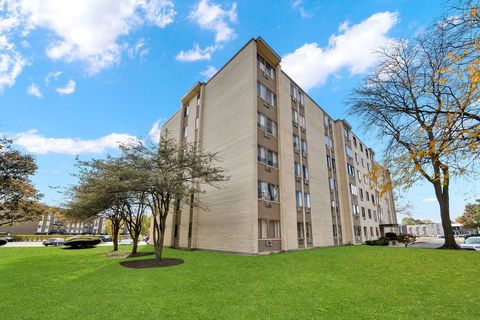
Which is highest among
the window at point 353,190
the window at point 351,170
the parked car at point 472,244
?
the window at point 351,170

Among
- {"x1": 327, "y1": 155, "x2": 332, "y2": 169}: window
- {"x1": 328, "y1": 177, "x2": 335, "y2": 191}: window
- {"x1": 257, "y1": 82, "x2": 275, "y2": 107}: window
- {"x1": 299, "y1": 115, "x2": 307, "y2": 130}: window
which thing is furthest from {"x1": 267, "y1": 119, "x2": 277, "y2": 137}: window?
{"x1": 328, "y1": 177, "x2": 335, "y2": 191}: window

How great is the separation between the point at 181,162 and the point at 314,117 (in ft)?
68.8

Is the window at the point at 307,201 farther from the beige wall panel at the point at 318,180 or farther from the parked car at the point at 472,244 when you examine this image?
the parked car at the point at 472,244

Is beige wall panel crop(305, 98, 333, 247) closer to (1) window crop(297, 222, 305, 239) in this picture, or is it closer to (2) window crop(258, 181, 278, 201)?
(1) window crop(297, 222, 305, 239)

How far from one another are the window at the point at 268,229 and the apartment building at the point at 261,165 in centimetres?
8

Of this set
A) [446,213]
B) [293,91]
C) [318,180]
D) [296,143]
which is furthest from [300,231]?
[293,91]

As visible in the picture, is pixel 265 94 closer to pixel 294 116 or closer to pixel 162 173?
pixel 294 116

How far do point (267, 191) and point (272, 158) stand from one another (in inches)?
126

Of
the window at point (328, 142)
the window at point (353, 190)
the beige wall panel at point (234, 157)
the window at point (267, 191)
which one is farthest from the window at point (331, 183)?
the beige wall panel at point (234, 157)

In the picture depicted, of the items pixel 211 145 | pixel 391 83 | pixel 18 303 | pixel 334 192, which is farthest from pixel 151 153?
pixel 334 192

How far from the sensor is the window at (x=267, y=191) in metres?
19.4

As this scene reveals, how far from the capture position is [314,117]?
31.4 m

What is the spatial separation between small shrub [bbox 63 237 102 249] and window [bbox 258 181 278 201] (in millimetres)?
24900

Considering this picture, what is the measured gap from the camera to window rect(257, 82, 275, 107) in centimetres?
2222
